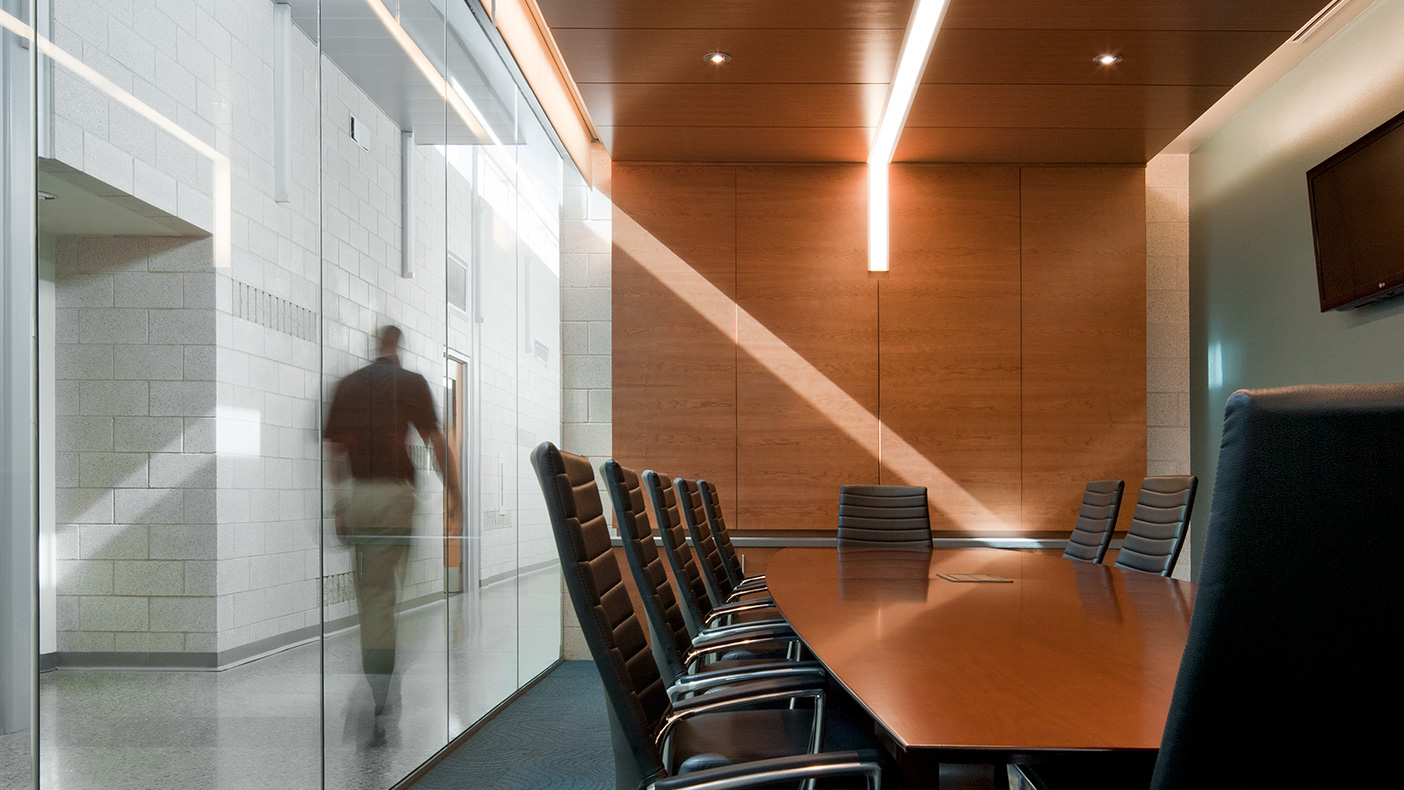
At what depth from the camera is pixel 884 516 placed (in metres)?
5.77

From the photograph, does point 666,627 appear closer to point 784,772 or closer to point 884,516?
point 784,772

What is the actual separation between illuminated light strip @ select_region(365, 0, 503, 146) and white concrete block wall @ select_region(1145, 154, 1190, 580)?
4604 millimetres

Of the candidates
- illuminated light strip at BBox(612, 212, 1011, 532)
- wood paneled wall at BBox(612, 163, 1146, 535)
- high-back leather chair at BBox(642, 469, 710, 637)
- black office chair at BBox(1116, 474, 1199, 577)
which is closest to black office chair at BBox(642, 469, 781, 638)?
high-back leather chair at BBox(642, 469, 710, 637)

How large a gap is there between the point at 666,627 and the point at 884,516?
366cm

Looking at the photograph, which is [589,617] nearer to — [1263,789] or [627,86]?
[1263,789]

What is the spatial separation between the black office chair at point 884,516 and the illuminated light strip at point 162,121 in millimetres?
4119

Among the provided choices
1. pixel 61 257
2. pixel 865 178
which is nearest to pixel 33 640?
pixel 61 257

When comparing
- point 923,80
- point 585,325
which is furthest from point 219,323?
point 585,325

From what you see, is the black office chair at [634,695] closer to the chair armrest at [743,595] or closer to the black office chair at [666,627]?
the black office chair at [666,627]

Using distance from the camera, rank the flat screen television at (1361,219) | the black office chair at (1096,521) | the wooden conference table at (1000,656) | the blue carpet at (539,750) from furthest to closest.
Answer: the black office chair at (1096,521) < the flat screen television at (1361,219) < the blue carpet at (539,750) < the wooden conference table at (1000,656)

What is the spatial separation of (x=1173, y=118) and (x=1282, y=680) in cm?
582

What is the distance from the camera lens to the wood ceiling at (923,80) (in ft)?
14.7

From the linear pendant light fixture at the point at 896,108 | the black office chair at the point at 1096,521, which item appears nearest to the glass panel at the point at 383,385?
the linear pendant light fixture at the point at 896,108

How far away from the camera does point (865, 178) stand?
6.68 m
